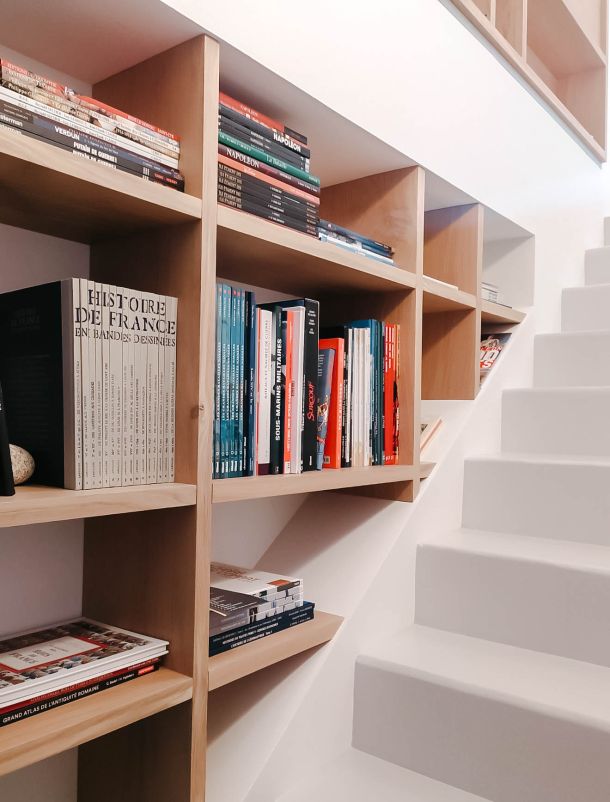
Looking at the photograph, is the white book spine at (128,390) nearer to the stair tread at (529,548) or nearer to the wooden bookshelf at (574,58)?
the stair tread at (529,548)

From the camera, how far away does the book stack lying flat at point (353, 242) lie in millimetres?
1227

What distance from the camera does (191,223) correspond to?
958 millimetres

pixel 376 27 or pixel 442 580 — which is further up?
pixel 376 27

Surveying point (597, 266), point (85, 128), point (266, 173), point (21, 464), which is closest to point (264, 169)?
point (266, 173)

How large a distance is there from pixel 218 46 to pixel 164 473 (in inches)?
24.3

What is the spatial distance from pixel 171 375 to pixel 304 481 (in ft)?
1.02

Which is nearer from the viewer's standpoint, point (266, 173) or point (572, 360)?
point (266, 173)

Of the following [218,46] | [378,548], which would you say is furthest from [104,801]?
[218,46]

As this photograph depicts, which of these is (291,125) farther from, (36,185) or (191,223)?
(36,185)

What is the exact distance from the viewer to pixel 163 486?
0.92 metres

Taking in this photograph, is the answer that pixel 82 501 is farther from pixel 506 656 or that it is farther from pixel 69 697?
pixel 506 656

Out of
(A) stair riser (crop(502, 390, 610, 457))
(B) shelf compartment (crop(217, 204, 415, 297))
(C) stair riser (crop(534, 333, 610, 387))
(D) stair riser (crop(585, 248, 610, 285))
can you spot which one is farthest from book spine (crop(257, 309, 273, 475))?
(D) stair riser (crop(585, 248, 610, 285))

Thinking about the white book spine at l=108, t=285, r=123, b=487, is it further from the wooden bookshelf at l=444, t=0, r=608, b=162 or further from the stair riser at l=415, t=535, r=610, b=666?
the wooden bookshelf at l=444, t=0, r=608, b=162

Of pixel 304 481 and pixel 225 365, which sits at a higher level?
pixel 225 365
